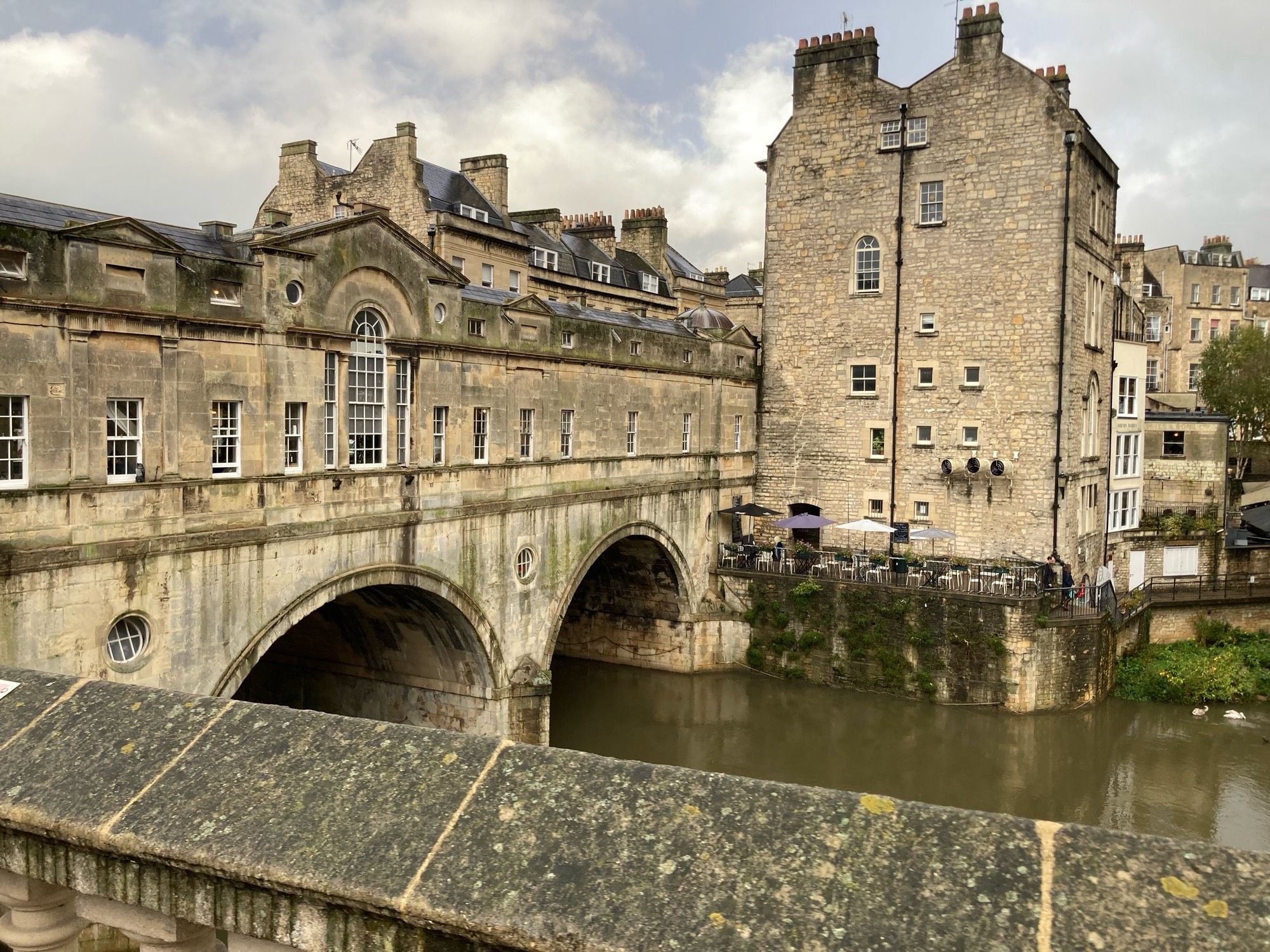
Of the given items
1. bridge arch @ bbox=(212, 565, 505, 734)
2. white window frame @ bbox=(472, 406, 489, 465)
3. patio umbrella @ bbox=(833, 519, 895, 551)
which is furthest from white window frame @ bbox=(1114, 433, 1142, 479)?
bridge arch @ bbox=(212, 565, 505, 734)

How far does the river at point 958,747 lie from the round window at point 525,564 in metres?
4.82

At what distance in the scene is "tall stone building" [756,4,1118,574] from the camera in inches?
1094

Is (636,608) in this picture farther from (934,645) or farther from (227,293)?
(227,293)

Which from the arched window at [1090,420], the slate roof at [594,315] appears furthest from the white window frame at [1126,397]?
the slate roof at [594,315]

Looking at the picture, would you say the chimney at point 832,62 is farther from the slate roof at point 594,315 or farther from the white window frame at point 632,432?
the white window frame at point 632,432

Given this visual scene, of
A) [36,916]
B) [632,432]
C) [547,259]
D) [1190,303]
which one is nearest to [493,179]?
[547,259]

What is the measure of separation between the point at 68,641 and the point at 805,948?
40.9 ft

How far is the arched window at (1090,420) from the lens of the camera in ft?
98.1

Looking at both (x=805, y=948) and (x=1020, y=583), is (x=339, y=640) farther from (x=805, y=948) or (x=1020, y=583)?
(x=805, y=948)

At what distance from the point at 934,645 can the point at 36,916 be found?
25.1 meters

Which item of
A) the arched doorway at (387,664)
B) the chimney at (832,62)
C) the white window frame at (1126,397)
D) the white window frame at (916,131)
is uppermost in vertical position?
the chimney at (832,62)

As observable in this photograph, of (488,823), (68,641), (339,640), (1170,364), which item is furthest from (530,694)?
(1170,364)

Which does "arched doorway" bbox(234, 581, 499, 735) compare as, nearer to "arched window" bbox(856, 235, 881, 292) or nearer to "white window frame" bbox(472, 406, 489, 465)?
"white window frame" bbox(472, 406, 489, 465)

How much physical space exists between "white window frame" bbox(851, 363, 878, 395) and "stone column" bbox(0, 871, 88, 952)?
2874 cm
